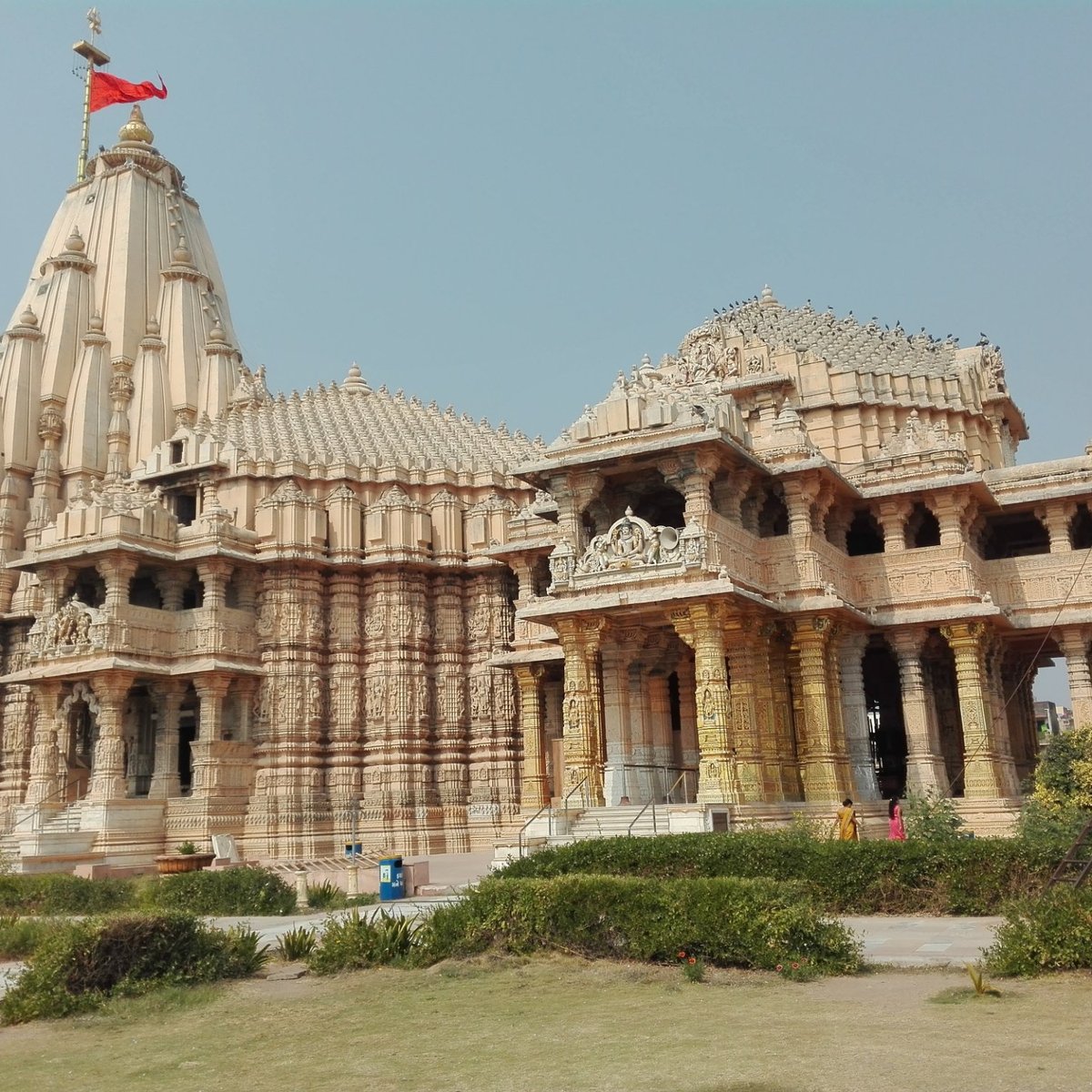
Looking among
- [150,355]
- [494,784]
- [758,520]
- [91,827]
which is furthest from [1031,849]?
[150,355]

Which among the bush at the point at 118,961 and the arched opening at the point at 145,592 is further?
the arched opening at the point at 145,592

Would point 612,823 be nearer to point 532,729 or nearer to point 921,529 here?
point 532,729

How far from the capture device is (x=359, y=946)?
12.9 metres

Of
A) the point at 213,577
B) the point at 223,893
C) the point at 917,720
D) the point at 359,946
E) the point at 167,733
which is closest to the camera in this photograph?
the point at 359,946

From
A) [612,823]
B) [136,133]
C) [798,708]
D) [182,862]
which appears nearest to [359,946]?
[612,823]

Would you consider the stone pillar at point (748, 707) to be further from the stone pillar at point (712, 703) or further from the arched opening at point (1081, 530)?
the arched opening at point (1081, 530)

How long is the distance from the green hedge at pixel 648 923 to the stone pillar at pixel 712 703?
8.85m

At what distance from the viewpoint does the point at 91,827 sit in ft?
94.8

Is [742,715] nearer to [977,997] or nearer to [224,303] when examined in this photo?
[977,997]

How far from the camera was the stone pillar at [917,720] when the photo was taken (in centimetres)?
2506

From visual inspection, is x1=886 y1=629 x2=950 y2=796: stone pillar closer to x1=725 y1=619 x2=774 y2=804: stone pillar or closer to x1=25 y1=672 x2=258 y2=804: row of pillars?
x1=725 y1=619 x2=774 y2=804: stone pillar

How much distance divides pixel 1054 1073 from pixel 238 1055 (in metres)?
6.03

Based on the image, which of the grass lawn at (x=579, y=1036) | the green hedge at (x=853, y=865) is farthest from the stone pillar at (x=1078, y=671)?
the grass lawn at (x=579, y=1036)

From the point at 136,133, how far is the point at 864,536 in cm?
3713
